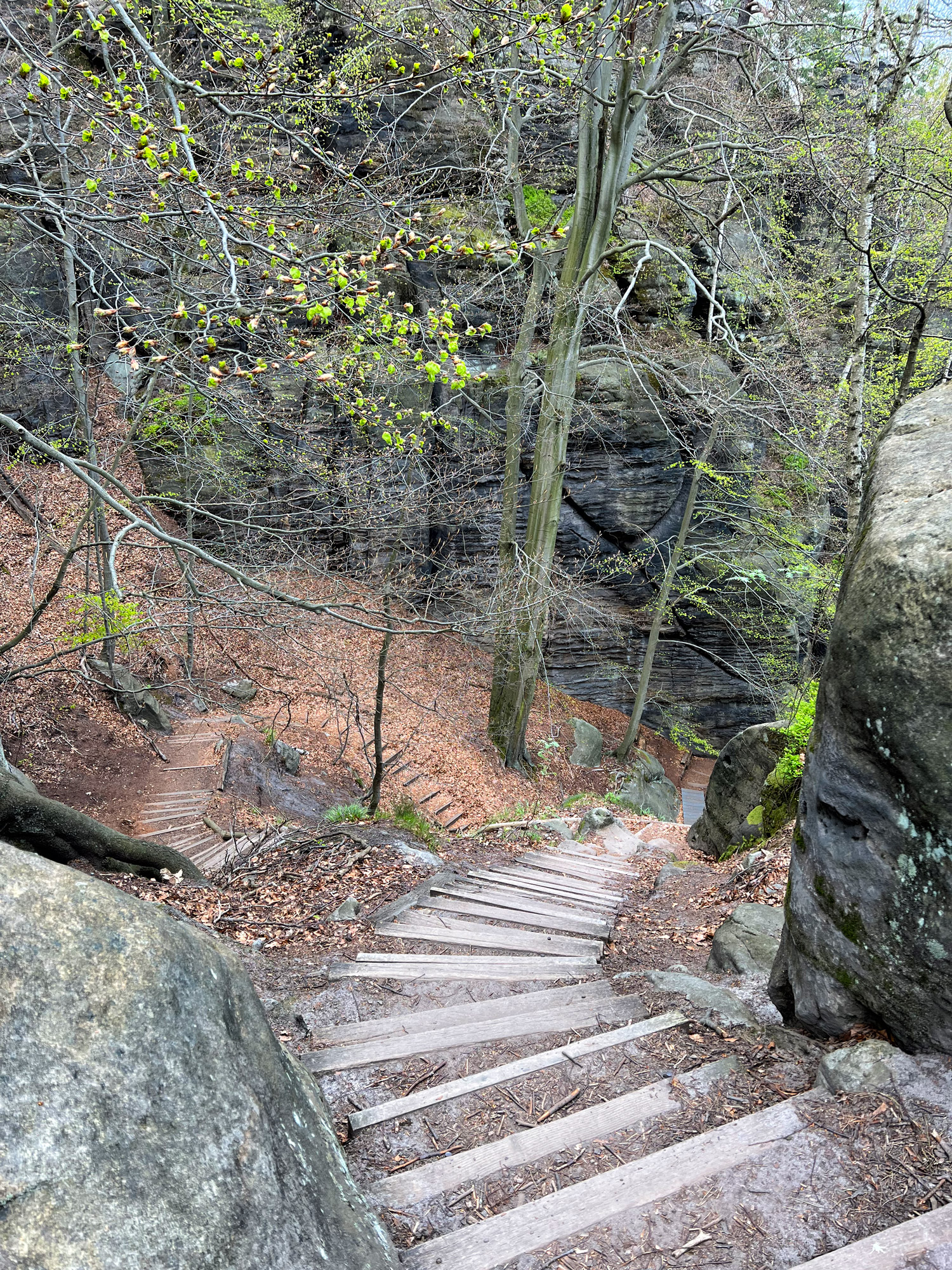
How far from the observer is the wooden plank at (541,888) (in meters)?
5.84

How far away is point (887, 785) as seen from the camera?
2617 mm

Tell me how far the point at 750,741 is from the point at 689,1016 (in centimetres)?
550

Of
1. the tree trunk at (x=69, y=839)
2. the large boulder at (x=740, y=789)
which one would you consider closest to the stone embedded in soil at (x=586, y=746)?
the large boulder at (x=740, y=789)

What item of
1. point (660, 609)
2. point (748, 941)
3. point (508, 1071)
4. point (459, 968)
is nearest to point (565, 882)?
point (748, 941)

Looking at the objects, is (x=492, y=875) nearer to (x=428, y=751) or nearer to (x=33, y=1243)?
(x=33, y=1243)

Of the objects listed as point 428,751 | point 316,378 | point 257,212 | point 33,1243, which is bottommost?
point 428,751

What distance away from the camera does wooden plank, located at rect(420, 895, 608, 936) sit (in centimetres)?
497

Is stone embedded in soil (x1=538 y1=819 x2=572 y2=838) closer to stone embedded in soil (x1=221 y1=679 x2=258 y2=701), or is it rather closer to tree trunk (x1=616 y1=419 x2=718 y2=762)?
stone embedded in soil (x1=221 y1=679 x2=258 y2=701)

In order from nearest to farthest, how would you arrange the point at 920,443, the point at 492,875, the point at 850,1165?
the point at 850,1165, the point at 920,443, the point at 492,875

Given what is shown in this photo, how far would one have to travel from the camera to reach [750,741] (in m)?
8.29

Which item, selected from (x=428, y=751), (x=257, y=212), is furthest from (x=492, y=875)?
(x=428, y=751)

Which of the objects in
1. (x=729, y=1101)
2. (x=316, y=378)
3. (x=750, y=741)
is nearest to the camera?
(x=729, y=1101)

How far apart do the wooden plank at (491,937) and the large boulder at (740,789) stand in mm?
3767

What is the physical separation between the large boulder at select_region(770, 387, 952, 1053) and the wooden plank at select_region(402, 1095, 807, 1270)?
23.0 inches
